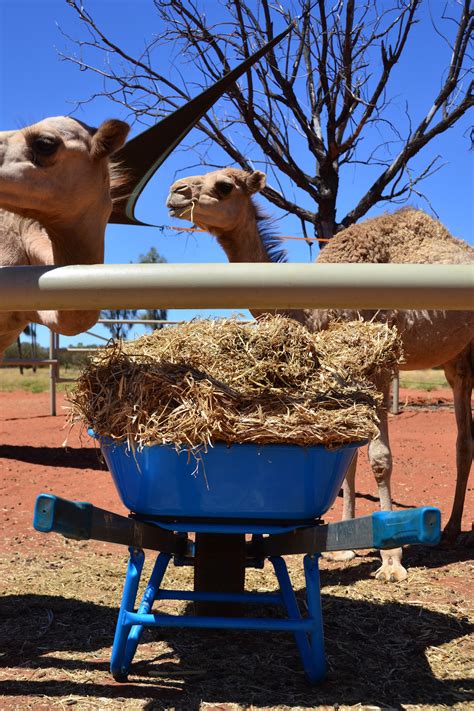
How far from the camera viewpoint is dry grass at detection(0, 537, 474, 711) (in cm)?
220

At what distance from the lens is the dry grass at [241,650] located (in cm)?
220

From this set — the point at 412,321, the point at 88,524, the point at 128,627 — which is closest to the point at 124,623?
the point at 128,627

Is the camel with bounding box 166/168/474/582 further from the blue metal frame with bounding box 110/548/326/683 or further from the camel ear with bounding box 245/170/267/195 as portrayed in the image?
the blue metal frame with bounding box 110/548/326/683

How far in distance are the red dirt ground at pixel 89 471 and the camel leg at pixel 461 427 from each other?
0.43 meters

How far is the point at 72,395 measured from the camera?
2.45 m

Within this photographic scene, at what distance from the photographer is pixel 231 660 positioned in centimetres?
255

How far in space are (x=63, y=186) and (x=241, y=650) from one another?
2180 mm

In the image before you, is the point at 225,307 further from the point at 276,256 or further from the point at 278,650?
the point at 276,256

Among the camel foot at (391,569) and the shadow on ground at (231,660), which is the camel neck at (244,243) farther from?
the shadow on ground at (231,660)

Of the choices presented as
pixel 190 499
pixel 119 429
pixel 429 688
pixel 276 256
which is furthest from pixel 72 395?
pixel 276 256

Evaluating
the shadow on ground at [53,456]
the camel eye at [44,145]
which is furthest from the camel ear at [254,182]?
the shadow on ground at [53,456]

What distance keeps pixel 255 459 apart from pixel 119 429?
0.45 m

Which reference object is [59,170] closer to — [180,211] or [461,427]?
[180,211]

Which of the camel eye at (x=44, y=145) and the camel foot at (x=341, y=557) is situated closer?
the camel eye at (x=44, y=145)
